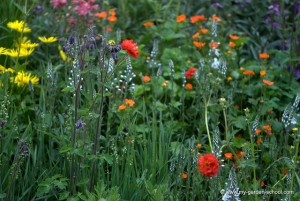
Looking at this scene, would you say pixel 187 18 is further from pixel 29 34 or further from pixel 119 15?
pixel 29 34

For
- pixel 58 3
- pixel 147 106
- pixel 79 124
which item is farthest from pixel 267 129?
pixel 58 3

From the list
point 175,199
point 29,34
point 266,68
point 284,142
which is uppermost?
point 29,34

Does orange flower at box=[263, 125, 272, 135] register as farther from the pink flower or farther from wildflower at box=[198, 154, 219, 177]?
the pink flower

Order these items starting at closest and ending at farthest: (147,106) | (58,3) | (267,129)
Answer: (267,129) → (147,106) → (58,3)

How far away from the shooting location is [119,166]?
297 centimetres

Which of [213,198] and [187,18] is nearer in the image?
[213,198]

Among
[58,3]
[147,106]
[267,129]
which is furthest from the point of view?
[58,3]

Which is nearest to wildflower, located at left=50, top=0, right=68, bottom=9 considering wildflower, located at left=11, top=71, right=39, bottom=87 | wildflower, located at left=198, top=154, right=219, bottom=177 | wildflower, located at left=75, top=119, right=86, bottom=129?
wildflower, located at left=11, top=71, right=39, bottom=87

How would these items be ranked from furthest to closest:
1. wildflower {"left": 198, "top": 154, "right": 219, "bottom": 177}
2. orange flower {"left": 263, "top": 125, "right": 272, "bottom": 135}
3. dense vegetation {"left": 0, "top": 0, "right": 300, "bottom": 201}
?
orange flower {"left": 263, "top": 125, "right": 272, "bottom": 135}
dense vegetation {"left": 0, "top": 0, "right": 300, "bottom": 201}
wildflower {"left": 198, "top": 154, "right": 219, "bottom": 177}

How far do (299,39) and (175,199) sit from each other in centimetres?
198

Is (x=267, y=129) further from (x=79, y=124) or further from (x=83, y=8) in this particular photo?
(x=83, y=8)

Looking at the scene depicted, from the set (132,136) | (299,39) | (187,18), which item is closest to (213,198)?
(132,136)

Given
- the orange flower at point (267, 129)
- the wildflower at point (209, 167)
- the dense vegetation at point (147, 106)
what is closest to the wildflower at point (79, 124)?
the dense vegetation at point (147, 106)

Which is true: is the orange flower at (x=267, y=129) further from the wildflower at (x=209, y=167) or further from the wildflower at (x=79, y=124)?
the wildflower at (x=79, y=124)
